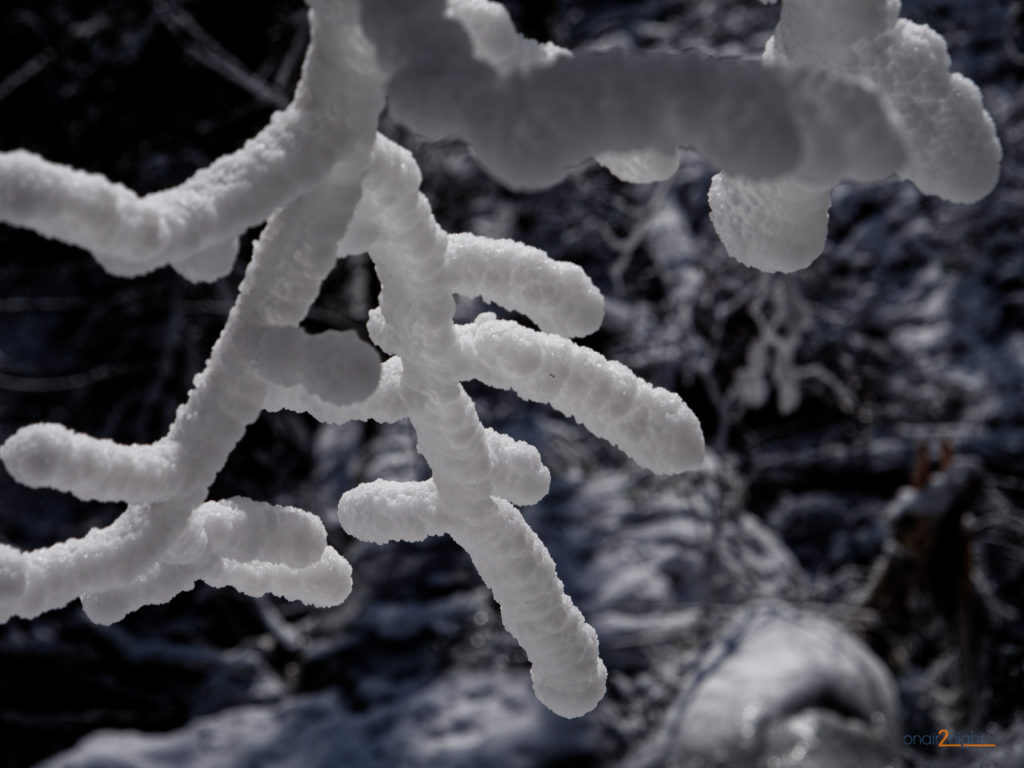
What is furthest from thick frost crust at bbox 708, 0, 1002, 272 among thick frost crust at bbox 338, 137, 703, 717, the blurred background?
the blurred background

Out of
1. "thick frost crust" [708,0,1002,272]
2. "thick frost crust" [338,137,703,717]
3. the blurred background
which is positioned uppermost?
"thick frost crust" [708,0,1002,272]

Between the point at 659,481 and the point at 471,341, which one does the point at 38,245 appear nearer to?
the point at 659,481

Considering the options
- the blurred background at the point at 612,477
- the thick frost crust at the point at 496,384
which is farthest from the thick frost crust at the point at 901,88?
the blurred background at the point at 612,477

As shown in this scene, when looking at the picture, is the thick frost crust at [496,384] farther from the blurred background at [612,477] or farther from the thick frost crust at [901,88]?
the blurred background at [612,477]

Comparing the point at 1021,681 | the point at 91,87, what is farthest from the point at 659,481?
the point at 91,87

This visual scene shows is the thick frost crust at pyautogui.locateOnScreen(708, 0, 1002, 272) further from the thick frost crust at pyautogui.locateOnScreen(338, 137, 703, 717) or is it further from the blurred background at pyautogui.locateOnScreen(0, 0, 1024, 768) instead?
the blurred background at pyautogui.locateOnScreen(0, 0, 1024, 768)

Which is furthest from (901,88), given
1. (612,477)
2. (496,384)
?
(612,477)
